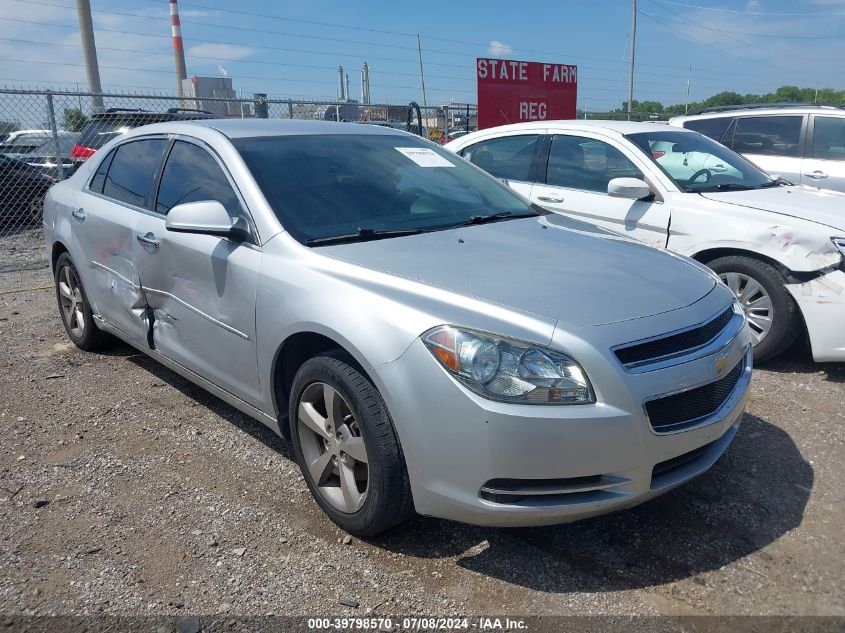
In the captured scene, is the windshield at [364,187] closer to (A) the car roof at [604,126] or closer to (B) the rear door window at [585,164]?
(B) the rear door window at [585,164]

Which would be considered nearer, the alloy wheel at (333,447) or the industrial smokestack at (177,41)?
the alloy wheel at (333,447)

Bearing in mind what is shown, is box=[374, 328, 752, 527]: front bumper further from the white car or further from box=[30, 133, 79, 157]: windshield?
box=[30, 133, 79, 157]: windshield

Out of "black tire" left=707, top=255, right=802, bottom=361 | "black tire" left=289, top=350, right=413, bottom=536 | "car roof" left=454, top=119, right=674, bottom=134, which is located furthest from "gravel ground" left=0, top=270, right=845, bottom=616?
"car roof" left=454, top=119, right=674, bottom=134

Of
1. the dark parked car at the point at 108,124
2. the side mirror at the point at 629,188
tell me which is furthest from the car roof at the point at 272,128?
the dark parked car at the point at 108,124

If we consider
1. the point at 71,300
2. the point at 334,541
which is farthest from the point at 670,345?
the point at 71,300

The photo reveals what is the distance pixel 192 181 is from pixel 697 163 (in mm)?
3913

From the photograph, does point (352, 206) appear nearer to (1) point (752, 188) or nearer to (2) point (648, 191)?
(2) point (648, 191)

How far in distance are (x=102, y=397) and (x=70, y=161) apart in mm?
7978

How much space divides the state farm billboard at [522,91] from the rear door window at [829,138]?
606cm

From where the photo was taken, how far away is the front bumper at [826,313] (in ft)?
13.9

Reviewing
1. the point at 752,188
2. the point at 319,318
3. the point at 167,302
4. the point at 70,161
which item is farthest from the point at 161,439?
the point at 70,161

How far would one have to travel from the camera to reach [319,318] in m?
2.71

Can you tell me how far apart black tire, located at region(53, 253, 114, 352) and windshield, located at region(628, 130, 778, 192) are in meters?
4.21

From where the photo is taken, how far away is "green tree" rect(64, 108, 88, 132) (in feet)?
35.3
